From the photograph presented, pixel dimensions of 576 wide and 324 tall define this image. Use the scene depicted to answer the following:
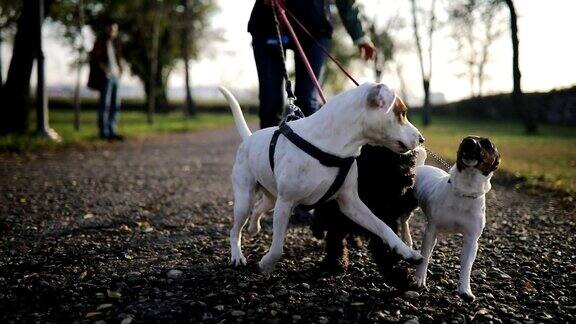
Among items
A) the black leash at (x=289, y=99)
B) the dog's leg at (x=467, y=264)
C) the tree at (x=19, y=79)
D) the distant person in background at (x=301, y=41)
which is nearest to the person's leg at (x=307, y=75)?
the distant person in background at (x=301, y=41)

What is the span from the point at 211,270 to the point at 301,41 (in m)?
2.11

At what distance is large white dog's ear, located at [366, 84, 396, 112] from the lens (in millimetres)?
2516

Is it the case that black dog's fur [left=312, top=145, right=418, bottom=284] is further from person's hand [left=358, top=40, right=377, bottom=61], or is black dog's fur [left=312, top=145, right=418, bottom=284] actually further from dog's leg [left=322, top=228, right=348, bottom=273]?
person's hand [left=358, top=40, right=377, bottom=61]

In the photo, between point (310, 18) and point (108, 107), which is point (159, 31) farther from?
Result: point (310, 18)

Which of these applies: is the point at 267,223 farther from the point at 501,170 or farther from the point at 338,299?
the point at 501,170

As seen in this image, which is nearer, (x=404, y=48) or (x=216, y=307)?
(x=216, y=307)

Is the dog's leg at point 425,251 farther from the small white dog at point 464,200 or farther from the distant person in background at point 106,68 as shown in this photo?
the distant person in background at point 106,68

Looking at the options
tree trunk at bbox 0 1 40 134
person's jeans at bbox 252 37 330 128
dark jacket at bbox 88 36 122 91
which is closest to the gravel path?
person's jeans at bbox 252 37 330 128

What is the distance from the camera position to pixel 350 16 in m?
4.07

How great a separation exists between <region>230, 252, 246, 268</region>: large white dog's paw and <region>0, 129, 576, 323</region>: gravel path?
6 centimetres

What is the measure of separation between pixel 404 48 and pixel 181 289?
44887 millimetres

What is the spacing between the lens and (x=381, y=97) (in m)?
2.52

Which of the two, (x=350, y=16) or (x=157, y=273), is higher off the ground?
(x=350, y=16)

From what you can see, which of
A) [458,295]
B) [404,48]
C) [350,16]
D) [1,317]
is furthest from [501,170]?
[404,48]
